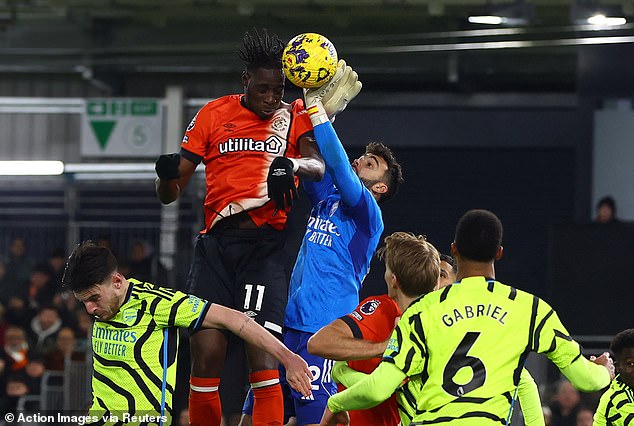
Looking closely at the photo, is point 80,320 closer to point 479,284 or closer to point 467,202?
point 467,202

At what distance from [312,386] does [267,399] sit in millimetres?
301

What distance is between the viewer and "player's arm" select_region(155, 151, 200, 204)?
6.01 m

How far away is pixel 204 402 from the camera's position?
19.9 ft

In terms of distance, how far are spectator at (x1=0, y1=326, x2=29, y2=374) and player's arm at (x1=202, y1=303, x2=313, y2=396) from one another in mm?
8102

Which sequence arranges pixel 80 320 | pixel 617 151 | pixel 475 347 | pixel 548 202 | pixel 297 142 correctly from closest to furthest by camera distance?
pixel 475 347 < pixel 297 142 < pixel 80 320 < pixel 617 151 < pixel 548 202

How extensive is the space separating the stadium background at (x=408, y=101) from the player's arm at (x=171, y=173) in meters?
7.62

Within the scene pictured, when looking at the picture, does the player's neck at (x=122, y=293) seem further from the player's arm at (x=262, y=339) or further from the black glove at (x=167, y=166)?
the black glove at (x=167, y=166)

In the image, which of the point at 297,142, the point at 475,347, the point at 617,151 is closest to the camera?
the point at 475,347

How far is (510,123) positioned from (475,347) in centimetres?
1289

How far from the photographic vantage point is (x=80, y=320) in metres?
13.8

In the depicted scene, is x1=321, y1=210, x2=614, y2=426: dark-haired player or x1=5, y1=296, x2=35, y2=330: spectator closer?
x1=321, y1=210, x2=614, y2=426: dark-haired player

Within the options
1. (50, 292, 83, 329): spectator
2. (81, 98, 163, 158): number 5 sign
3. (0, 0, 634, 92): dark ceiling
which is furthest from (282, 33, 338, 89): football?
(81, 98, 163, 158): number 5 sign

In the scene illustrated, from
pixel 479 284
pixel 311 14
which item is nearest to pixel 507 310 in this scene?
pixel 479 284

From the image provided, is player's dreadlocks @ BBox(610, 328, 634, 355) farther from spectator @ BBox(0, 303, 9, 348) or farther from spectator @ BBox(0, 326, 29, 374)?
spectator @ BBox(0, 303, 9, 348)
